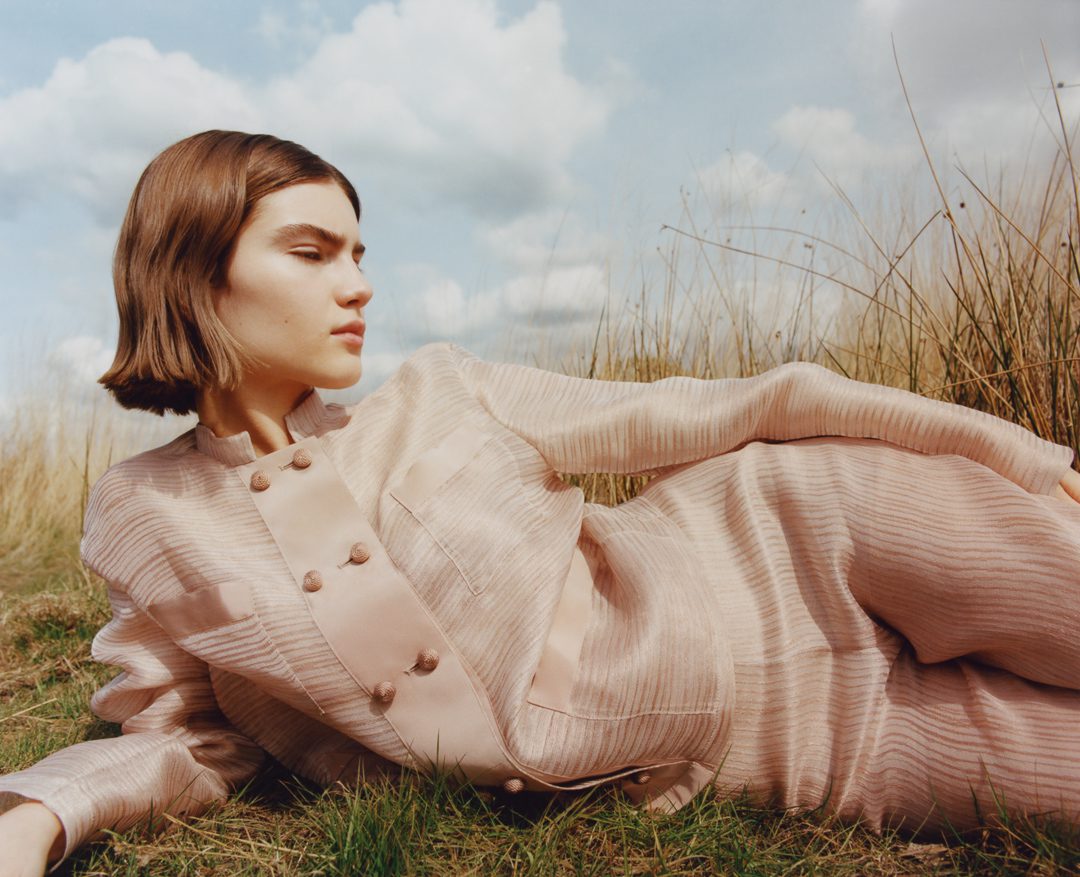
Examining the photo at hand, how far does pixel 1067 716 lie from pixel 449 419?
1179mm

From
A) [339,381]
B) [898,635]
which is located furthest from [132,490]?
[898,635]

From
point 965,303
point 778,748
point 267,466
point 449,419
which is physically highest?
point 965,303

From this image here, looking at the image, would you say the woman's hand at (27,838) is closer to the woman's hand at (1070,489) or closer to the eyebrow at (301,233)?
the eyebrow at (301,233)

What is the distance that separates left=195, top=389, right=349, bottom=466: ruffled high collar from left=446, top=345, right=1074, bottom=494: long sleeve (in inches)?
11.6

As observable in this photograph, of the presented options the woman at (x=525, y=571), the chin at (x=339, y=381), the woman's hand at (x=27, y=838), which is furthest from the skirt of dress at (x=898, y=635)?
the woman's hand at (x=27, y=838)

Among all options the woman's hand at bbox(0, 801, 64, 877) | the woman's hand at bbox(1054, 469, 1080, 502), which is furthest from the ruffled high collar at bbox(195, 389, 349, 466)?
the woman's hand at bbox(1054, 469, 1080, 502)

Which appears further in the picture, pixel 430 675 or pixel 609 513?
pixel 609 513

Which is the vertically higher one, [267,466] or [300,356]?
[300,356]

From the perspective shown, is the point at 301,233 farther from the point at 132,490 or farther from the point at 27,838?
the point at 27,838

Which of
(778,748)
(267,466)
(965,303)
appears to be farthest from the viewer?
(965,303)

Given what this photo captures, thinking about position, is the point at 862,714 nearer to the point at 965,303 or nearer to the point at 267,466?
the point at 267,466

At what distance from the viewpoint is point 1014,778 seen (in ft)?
4.40

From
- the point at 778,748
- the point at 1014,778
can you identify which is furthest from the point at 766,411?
the point at 1014,778

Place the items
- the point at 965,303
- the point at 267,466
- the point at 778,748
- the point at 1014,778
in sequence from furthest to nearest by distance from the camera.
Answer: the point at 965,303 → the point at 267,466 → the point at 778,748 → the point at 1014,778
